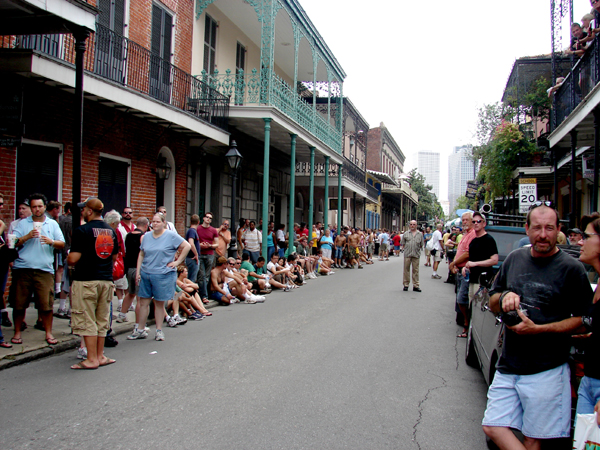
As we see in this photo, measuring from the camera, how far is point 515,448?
2785mm

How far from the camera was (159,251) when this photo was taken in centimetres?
689

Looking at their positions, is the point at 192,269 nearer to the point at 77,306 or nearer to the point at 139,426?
the point at 77,306

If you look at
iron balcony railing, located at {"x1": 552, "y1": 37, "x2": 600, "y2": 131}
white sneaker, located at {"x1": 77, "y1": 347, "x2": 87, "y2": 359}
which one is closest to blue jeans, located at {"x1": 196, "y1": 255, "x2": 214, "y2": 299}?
white sneaker, located at {"x1": 77, "y1": 347, "x2": 87, "y2": 359}

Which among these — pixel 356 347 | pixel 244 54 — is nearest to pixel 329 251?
pixel 244 54

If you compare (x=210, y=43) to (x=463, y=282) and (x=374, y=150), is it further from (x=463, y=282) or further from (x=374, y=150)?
(x=374, y=150)

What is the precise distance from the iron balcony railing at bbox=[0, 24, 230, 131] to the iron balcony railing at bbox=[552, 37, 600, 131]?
9090mm

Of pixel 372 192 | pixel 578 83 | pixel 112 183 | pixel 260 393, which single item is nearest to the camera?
pixel 260 393

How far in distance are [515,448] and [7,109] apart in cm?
790

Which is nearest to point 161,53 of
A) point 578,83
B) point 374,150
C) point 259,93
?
point 259,93

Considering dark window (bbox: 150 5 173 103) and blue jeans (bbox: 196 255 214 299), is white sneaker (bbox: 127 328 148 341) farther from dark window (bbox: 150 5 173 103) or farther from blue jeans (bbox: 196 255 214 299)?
dark window (bbox: 150 5 173 103)

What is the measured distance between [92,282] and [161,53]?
9.55 metres

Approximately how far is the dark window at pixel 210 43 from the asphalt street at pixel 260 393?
10.6 meters

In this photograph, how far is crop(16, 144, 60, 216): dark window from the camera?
9.22 metres

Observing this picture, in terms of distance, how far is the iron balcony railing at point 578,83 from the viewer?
31.9 feet
